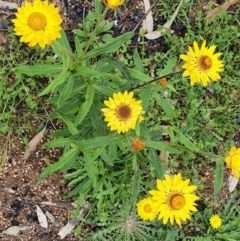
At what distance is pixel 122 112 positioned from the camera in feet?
9.58

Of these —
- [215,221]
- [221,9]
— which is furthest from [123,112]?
[221,9]

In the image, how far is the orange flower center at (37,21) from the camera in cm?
259

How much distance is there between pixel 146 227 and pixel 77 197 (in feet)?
1.85

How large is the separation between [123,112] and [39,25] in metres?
0.65

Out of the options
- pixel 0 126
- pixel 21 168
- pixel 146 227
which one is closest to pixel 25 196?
pixel 21 168

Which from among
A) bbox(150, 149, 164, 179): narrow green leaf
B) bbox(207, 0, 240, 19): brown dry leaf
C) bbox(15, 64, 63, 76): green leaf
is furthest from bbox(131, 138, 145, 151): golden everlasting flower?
bbox(207, 0, 240, 19): brown dry leaf

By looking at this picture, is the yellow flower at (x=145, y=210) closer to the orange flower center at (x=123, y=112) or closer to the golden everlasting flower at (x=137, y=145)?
the golden everlasting flower at (x=137, y=145)

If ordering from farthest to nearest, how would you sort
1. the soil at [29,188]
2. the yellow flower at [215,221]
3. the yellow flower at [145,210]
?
the yellow flower at [215,221] → the soil at [29,188] → the yellow flower at [145,210]

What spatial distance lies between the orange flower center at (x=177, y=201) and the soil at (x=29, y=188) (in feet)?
3.92

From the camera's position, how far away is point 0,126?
396 centimetres

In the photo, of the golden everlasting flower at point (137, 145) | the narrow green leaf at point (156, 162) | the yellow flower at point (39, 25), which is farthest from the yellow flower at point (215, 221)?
the yellow flower at point (39, 25)

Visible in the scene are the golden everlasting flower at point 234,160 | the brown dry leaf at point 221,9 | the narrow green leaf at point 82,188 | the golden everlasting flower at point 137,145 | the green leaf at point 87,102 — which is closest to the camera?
the golden everlasting flower at point 234,160

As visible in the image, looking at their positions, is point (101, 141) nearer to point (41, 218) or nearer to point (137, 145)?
point (137, 145)

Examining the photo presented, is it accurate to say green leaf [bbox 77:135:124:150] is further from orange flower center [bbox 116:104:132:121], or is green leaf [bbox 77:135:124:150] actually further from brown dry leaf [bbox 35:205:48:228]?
brown dry leaf [bbox 35:205:48:228]
